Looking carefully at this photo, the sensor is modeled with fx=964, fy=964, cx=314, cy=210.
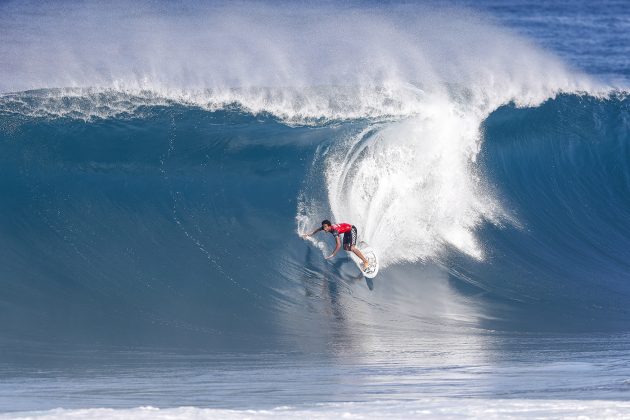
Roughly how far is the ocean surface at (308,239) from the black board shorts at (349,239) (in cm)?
43

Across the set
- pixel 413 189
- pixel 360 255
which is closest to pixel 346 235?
pixel 360 255

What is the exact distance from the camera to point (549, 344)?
10.8m

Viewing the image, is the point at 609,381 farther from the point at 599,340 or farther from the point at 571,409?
the point at 599,340

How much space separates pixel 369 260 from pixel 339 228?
0.75 m

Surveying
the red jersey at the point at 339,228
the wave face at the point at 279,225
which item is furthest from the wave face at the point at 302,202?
the red jersey at the point at 339,228

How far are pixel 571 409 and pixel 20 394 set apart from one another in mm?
4683

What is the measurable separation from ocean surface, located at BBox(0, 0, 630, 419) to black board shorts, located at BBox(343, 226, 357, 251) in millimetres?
431

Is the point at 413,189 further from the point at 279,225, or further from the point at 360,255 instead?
the point at 360,255

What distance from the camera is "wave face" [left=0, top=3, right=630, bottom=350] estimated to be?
38.8ft

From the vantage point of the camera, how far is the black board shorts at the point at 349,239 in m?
12.6

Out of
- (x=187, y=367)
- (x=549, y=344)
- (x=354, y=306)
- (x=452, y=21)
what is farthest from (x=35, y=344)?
(x=452, y=21)

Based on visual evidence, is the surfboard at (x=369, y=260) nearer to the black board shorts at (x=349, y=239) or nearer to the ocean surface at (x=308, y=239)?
the ocean surface at (x=308, y=239)

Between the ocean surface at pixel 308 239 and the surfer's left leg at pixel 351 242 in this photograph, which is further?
the surfer's left leg at pixel 351 242

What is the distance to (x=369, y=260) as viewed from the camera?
1295cm
